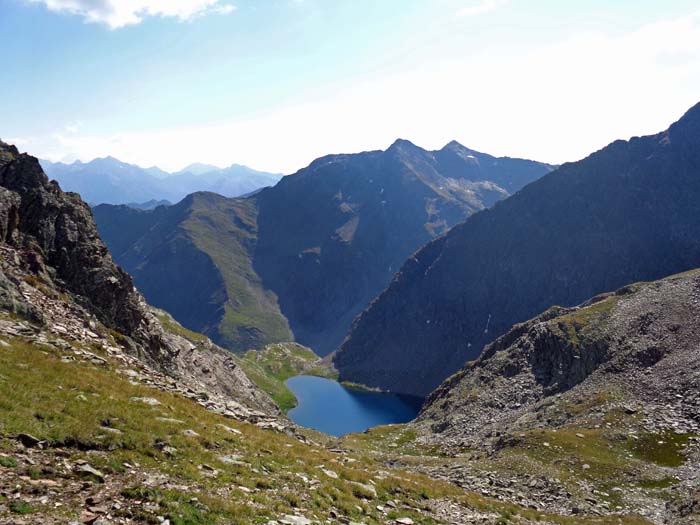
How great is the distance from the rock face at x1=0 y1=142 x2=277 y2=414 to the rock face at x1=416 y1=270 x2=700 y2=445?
48.7 meters

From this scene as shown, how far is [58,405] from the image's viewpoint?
810 inches

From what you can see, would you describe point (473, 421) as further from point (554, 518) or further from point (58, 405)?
point (58, 405)

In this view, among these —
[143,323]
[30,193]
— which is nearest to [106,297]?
[143,323]

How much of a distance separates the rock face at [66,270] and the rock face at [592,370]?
4869cm

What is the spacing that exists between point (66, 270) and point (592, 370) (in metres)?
83.9

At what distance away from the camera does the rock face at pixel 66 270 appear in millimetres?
37969

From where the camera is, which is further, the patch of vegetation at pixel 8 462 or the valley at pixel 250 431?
the valley at pixel 250 431

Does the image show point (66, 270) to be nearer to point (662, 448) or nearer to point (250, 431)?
point (250, 431)

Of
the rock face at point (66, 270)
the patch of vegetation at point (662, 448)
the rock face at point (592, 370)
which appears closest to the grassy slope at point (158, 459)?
the rock face at point (66, 270)

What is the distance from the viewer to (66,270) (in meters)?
52.0

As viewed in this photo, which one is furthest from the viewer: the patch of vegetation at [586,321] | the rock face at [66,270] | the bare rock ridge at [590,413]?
the patch of vegetation at [586,321]

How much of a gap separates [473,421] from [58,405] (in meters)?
78.1

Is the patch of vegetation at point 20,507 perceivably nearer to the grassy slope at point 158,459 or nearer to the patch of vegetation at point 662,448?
the grassy slope at point 158,459

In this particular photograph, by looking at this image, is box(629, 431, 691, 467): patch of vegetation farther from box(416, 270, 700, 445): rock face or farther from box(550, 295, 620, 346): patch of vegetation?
box(550, 295, 620, 346): patch of vegetation
